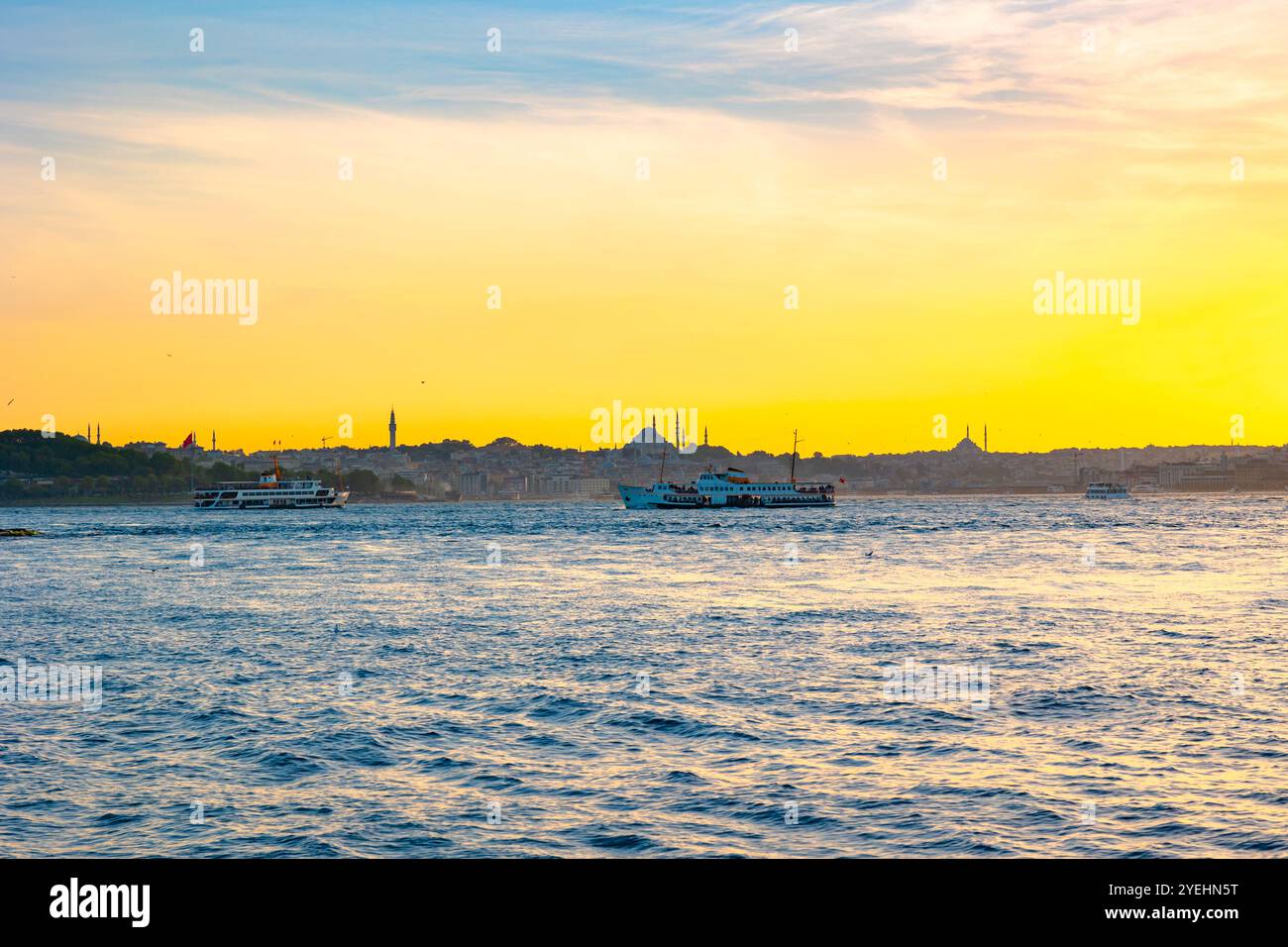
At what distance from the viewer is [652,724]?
64.2 feet

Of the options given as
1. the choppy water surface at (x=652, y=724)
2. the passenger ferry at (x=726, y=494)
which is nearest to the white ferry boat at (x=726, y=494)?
the passenger ferry at (x=726, y=494)

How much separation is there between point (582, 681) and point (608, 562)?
137ft

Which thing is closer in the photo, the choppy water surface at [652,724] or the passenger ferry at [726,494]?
the choppy water surface at [652,724]

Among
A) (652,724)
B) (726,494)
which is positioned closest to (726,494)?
A: (726,494)

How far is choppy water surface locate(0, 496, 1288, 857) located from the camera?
13.5 meters

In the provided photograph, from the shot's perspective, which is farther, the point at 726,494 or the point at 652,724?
the point at 726,494

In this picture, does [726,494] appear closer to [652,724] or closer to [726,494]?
[726,494]

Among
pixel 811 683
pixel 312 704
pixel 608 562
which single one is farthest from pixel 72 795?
pixel 608 562

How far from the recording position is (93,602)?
4456 cm

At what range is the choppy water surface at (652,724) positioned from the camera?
13469 mm

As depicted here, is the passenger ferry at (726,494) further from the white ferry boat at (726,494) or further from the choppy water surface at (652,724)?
the choppy water surface at (652,724)

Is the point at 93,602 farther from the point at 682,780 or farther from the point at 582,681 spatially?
the point at 682,780

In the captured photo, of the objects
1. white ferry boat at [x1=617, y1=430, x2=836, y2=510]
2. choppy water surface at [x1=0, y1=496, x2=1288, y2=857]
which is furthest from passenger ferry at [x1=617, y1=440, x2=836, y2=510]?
choppy water surface at [x1=0, y1=496, x2=1288, y2=857]
